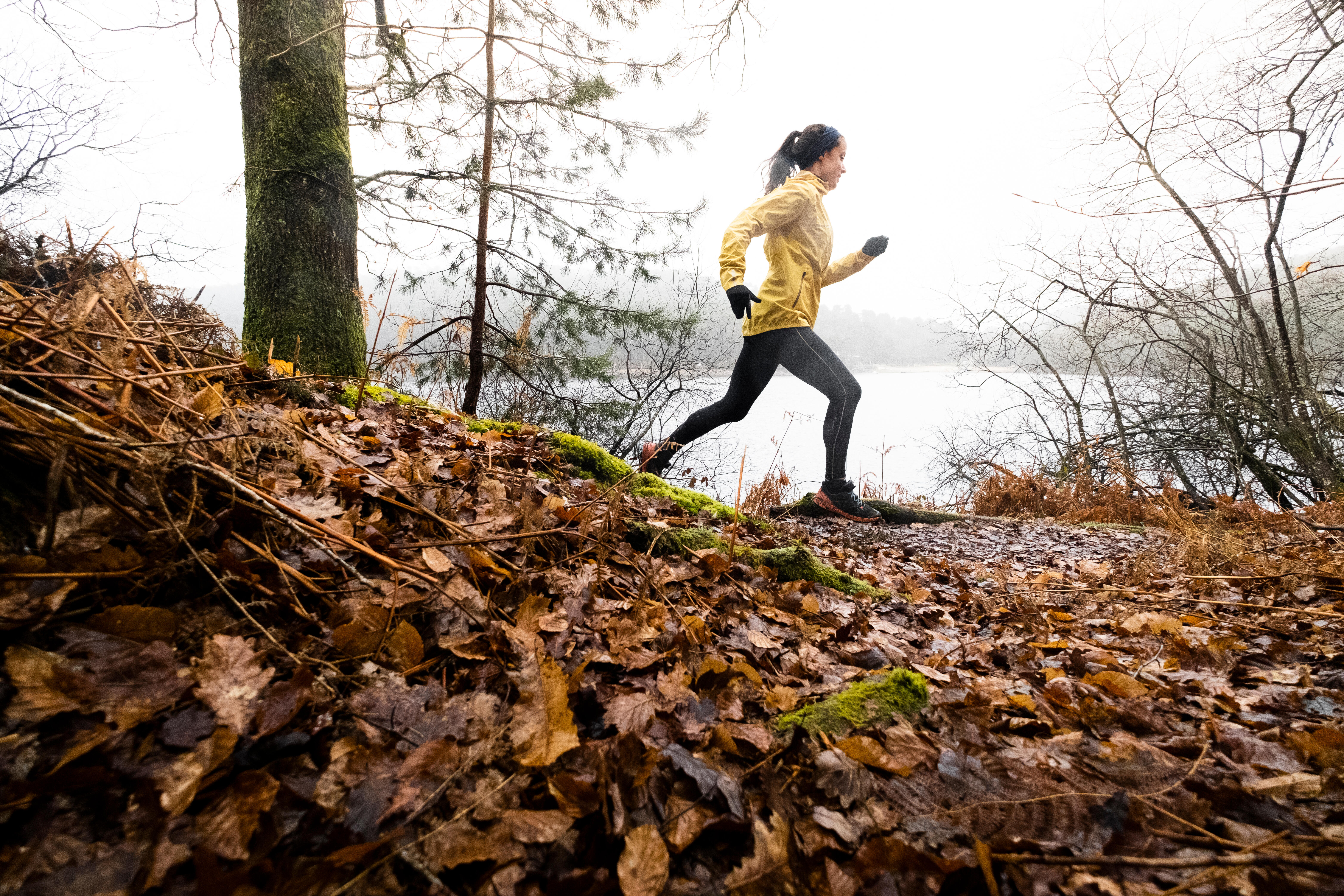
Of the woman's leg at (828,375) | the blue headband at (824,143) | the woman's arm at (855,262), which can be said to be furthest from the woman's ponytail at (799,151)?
the woman's leg at (828,375)

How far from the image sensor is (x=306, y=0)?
326 cm

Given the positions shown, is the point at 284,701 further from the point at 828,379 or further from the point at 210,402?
the point at 828,379

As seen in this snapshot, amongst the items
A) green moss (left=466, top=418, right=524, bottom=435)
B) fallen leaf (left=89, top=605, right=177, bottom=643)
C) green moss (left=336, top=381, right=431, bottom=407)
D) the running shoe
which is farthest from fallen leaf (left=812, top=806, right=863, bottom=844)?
the running shoe

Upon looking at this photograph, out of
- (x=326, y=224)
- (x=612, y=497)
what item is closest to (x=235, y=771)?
(x=612, y=497)

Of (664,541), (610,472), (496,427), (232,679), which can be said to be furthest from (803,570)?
(496,427)

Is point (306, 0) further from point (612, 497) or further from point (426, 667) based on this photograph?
point (426, 667)

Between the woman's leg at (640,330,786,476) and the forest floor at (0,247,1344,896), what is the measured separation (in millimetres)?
2658

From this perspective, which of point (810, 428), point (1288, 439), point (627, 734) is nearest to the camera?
point (627, 734)

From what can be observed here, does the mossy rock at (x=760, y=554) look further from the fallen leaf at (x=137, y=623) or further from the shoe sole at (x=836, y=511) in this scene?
the shoe sole at (x=836, y=511)

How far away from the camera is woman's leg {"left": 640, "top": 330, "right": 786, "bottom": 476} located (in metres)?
4.18

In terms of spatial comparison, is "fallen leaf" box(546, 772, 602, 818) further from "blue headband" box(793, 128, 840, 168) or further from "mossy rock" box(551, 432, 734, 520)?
"blue headband" box(793, 128, 840, 168)

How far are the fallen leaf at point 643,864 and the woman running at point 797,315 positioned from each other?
340cm

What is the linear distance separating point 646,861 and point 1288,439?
9326 mm

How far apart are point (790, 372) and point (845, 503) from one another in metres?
1.41
